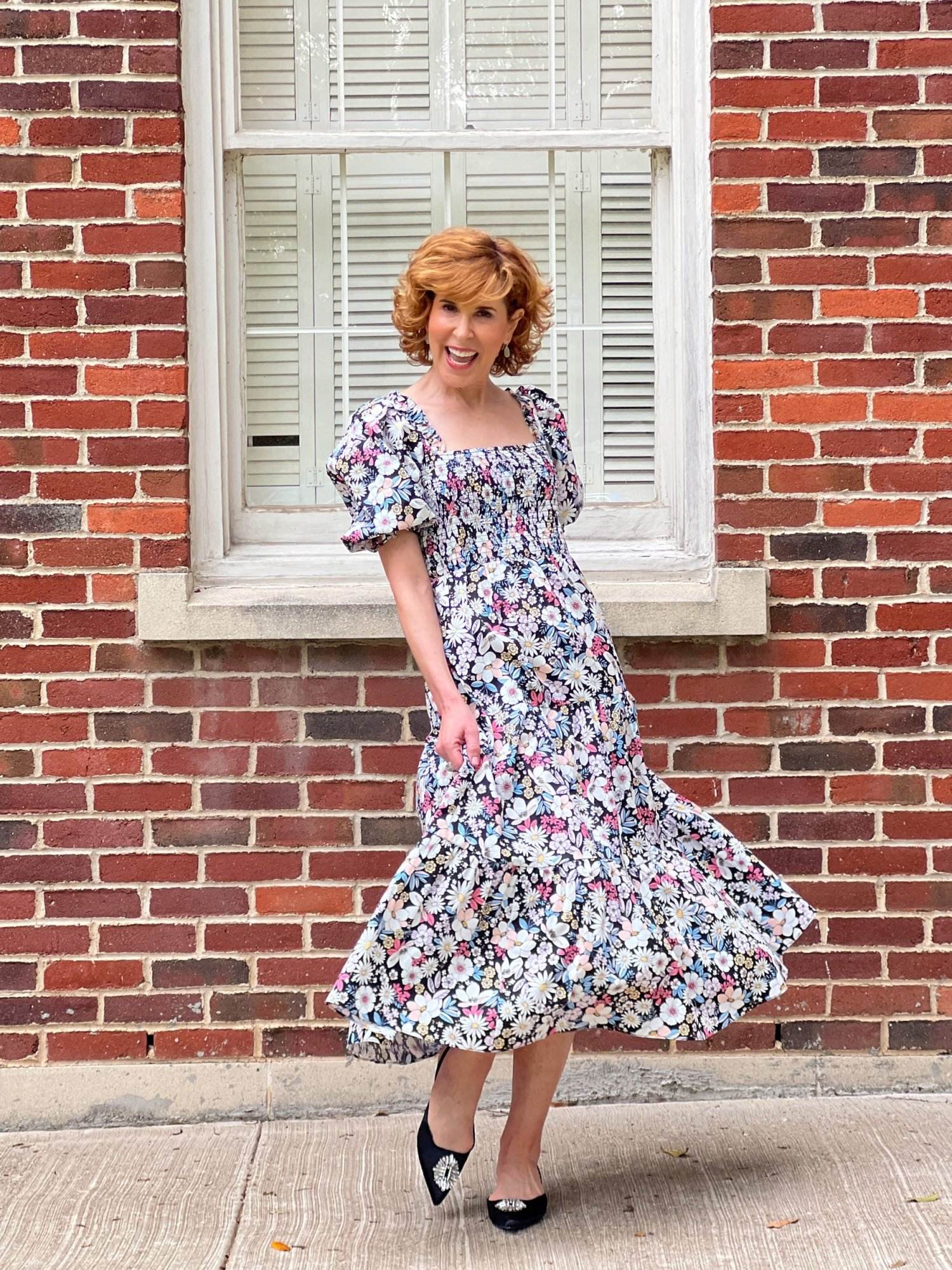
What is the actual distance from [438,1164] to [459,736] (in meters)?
0.93

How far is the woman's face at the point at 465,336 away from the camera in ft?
9.95

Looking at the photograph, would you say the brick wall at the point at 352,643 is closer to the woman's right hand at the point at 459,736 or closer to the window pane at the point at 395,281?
the window pane at the point at 395,281

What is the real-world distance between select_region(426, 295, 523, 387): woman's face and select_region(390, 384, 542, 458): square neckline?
0.29 feet

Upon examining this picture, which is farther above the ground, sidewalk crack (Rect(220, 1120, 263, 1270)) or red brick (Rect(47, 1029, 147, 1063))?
red brick (Rect(47, 1029, 147, 1063))

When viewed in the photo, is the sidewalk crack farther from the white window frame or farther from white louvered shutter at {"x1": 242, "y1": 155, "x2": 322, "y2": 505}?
white louvered shutter at {"x1": 242, "y1": 155, "x2": 322, "y2": 505}

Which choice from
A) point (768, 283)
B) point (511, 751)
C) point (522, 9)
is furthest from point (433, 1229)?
point (522, 9)

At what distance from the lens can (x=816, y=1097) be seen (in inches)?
151

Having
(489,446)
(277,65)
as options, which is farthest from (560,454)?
(277,65)

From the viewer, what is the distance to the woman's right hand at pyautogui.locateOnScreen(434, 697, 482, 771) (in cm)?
295

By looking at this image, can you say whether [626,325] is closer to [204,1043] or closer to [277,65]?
[277,65]

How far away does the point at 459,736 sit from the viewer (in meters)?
2.95

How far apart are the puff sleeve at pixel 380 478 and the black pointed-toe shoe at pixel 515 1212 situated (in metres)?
1.42

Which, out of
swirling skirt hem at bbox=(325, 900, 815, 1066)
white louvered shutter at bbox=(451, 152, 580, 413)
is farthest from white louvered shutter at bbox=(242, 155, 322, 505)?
swirling skirt hem at bbox=(325, 900, 815, 1066)

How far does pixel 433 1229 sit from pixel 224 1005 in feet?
3.10
